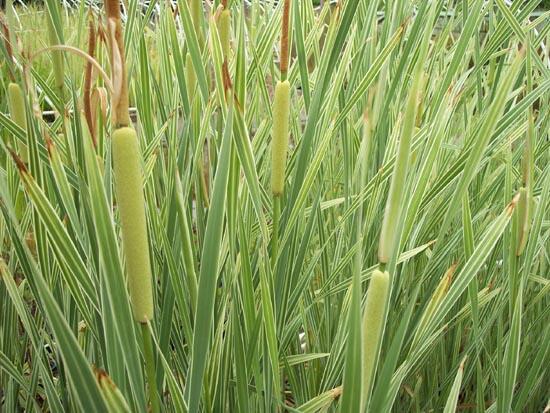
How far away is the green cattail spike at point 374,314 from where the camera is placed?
0.44 meters

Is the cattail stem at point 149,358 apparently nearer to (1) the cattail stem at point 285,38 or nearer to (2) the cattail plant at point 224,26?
(1) the cattail stem at point 285,38

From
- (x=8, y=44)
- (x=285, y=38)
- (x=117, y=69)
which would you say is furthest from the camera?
(x=8, y=44)

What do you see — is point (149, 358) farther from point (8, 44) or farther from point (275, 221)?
point (8, 44)

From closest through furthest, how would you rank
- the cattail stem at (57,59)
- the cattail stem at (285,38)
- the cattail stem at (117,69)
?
the cattail stem at (117,69)
the cattail stem at (285,38)
the cattail stem at (57,59)

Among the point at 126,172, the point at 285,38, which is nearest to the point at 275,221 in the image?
the point at 285,38

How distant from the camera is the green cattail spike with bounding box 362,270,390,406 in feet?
1.45

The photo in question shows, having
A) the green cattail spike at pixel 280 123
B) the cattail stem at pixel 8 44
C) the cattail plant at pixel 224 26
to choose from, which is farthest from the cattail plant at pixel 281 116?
the cattail stem at pixel 8 44

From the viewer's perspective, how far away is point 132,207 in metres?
0.41

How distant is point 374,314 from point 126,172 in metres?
0.19

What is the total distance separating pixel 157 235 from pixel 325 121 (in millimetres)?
247

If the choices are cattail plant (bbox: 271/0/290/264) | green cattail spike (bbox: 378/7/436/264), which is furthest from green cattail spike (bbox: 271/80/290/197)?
green cattail spike (bbox: 378/7/436/264)

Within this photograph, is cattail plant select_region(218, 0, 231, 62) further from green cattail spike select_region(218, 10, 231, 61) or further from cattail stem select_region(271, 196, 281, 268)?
cattail stem select_region(271, 196, 281, 268)

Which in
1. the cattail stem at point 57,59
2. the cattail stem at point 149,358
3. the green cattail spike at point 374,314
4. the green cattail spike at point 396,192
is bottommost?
the cattail stem at point 149,358

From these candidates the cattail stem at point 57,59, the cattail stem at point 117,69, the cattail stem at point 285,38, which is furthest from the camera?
the cattail stem at point 57,59
